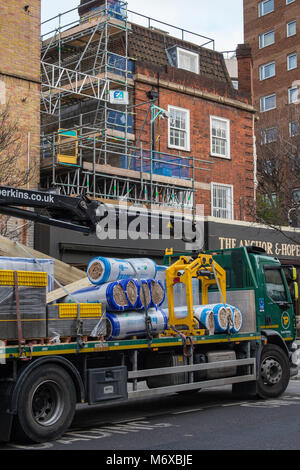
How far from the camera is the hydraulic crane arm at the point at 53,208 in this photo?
952 cm

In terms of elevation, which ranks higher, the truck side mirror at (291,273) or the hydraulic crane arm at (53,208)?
the hydraulic crane arm at (53,208)

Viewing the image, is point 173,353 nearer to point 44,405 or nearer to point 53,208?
point 44,405

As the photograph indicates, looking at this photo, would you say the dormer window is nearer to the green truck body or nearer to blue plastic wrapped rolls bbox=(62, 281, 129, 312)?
the green truck body

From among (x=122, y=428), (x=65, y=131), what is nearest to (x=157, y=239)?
(x=65, y=131)

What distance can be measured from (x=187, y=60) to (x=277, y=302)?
17.5 metres

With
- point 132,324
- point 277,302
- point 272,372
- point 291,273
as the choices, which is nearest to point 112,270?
point 132,324

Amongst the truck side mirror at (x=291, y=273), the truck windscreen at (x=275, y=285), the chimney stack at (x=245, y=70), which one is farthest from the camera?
the chimney stack at (x=245, y=70)

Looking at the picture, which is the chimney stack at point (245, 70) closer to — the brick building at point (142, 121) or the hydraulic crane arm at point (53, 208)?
the brick building at point (142, 121)

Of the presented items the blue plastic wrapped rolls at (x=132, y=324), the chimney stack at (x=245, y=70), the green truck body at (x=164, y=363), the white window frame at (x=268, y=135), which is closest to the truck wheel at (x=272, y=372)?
the green truck body at (x=164, y=363)

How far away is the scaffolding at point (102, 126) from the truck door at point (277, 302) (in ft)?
31.3

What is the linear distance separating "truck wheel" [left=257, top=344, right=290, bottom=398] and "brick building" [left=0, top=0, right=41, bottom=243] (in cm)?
941

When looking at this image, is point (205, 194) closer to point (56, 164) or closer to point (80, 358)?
point (56, 164)

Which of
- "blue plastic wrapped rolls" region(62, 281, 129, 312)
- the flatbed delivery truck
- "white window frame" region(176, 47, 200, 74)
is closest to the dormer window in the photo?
"white window frame" region(176, 47, 200, 74)

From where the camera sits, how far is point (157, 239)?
862 inches
